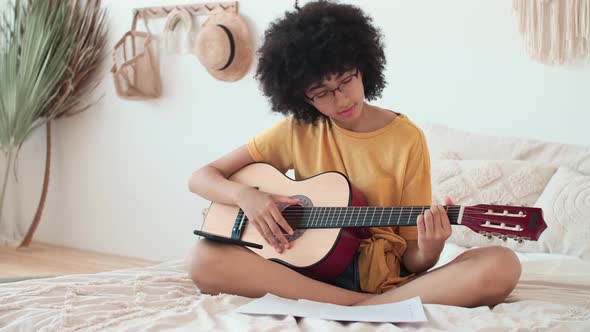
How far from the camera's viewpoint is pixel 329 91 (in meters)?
1.69

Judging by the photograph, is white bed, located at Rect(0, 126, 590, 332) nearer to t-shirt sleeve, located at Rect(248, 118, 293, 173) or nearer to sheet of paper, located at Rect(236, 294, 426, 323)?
sheet of paper, located at Rect(236, 294, 426, 323)

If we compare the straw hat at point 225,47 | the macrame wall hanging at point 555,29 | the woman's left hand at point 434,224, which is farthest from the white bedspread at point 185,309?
the straw hat at point 225,47

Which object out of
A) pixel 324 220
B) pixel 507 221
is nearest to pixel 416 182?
pixel 324 220

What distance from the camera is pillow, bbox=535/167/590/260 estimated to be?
2.08 meters

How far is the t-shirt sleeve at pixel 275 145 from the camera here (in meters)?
1.92

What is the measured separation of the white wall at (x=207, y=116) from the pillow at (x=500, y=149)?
0.65 ft

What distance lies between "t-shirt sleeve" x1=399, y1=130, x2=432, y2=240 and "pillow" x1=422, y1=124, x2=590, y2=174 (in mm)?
806

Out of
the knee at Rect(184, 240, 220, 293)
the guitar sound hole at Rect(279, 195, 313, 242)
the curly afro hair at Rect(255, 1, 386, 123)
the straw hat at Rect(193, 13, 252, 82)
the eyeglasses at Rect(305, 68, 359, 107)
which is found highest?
the straw hat at Rect(193, 13, 252, 82)

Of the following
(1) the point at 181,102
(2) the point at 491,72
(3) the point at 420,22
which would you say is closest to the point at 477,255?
(2) the point at 491,72

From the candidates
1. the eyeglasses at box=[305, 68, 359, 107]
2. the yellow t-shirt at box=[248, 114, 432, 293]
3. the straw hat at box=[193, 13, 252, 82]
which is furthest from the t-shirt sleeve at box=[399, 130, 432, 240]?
the straw hat at box=[193, 13, 252, 82]

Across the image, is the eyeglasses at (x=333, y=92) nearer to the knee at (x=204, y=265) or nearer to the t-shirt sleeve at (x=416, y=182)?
the t-shirt sleeve at (x=416, y=182)

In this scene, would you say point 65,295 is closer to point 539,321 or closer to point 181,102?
point 539,321

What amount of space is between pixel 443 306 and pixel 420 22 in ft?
5.78

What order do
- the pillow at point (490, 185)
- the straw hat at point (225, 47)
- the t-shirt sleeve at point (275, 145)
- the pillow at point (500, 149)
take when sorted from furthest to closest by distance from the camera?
the straw hat at point (225, 47)
the pillow at point (500, 149)
the pillow at point (490, 185)
the t-shirt sleeve at point (275, 145)
